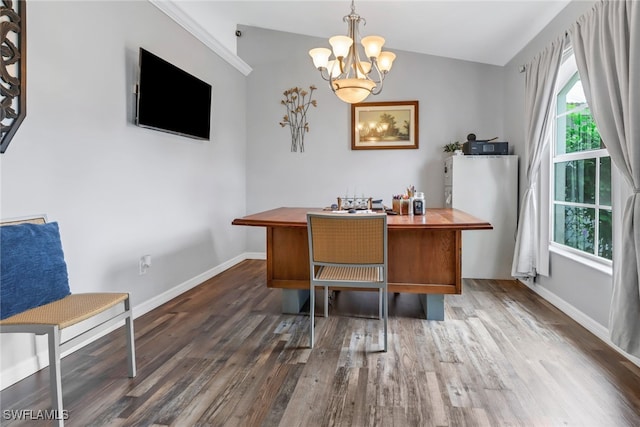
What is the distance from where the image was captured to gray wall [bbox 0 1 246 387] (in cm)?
203

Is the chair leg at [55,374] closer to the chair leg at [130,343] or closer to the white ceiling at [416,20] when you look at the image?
the chair leg at [130,343]

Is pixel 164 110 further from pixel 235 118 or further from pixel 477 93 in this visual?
→ pixel 477 93

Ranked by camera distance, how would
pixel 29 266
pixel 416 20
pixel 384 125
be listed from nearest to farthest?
pixel 29 266, pixel 416 20, pixel 384 125

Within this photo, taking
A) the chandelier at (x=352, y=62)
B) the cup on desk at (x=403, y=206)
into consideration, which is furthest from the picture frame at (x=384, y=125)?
the cup on desk at (x=403, y=206)

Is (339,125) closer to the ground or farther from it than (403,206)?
farther from it

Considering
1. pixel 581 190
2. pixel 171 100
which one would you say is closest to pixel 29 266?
pixel 171 100

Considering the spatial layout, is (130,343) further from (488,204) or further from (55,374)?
(488,204)

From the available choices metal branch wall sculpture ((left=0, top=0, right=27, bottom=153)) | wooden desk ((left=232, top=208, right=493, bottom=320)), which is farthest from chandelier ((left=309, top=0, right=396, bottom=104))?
metal branch wall sculpture ((left=0, top=0, right=27, bottom=153))

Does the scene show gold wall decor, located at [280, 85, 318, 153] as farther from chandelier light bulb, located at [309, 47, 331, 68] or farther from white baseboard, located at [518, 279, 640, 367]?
white baseboard, located at [518, 279, 640, 367]

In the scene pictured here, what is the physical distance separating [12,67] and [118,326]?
1.73 meters

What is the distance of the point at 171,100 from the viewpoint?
3162mm

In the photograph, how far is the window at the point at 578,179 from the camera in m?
2.65

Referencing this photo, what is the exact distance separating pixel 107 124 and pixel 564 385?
122 inches

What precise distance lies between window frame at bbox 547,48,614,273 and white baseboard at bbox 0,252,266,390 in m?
3.19
